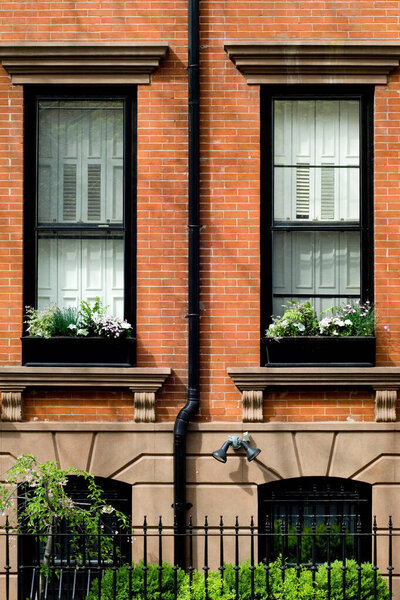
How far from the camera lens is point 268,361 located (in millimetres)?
9070

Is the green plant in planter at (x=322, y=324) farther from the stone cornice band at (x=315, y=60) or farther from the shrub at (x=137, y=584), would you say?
the shrub at (x=137, y=584)

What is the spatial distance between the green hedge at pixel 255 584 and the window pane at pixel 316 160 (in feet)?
12.1

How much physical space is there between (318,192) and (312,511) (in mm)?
3440

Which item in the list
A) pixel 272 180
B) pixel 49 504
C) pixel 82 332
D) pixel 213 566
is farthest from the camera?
pixel 272 180

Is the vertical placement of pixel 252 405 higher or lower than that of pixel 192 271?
lower

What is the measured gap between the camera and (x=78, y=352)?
909cm

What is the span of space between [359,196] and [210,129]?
1.79 meters

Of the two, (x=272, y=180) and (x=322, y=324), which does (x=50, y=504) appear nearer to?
(x=322, y=324)

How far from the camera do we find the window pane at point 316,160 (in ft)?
31.0

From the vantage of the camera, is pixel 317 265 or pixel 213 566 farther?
pixel 317 265

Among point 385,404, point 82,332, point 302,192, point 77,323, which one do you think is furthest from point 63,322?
point 385,404

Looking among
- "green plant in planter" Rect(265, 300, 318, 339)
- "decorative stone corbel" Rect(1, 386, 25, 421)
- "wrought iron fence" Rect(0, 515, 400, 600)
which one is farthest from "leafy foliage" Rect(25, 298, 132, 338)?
"wrought iron fence" Rect(0, 515, 400, 600)

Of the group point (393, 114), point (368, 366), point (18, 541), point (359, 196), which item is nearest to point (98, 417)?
point (18, 541)

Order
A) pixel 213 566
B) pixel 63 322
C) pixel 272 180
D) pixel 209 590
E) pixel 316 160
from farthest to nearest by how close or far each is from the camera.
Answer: pixel 316 160 < pixel 272 180 < pixel 63 322 < pixel 213 566 < pixel 209 590
